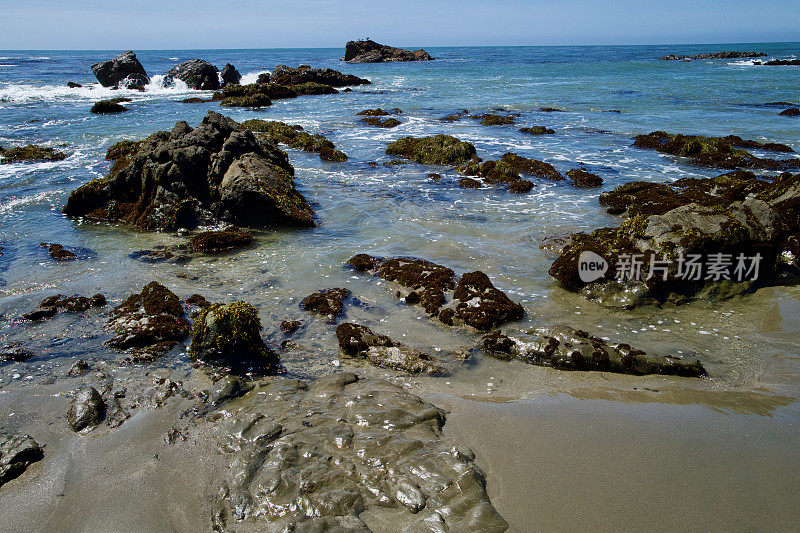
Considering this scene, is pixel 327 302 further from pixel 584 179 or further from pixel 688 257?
pixel 584 179

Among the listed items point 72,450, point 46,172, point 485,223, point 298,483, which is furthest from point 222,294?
point 46,172

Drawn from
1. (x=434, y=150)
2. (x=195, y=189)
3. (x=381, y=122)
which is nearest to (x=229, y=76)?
(x=381, y=122)

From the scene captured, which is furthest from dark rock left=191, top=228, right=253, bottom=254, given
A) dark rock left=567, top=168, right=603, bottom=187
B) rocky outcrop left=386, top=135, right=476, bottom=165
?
dark rock left=567, top=168, right=603, bottom=187

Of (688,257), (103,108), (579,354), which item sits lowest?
(579,354)

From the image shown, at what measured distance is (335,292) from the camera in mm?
9234

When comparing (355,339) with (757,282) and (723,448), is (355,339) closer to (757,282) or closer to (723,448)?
(723,448)

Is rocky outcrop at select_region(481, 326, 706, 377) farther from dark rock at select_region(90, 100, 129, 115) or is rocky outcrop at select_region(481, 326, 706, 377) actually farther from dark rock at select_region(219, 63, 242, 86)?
dark rock at select_region(219, 63, 242, 86)

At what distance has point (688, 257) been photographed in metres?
9.01

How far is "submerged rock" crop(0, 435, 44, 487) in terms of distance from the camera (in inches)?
195

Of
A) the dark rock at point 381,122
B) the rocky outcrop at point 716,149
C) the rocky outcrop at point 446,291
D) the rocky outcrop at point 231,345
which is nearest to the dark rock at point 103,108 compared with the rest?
the dark rock at point 381,122

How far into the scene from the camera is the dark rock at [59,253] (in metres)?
10.9

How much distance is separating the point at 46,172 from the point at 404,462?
66.4ft

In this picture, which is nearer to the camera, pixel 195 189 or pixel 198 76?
pixel 195 189

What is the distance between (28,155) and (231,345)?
65.6 ft
